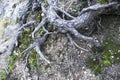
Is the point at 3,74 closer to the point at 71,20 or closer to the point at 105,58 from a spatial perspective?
the point at 71,20

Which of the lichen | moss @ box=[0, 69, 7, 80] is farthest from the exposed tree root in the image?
moss @ box=[0, 69, 7, 80]

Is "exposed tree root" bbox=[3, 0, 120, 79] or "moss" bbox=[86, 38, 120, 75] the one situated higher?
"exposed tree root" bbox=[3, 0, 120, 79]

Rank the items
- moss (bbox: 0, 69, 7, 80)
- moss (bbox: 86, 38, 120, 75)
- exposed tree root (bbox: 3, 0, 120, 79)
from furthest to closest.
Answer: moss (bbox: 0, 69, 7, 80) < exposed tree root (bbox: 3, 0, 120, 79) < moss (bbox: 86, 38, 120, 75)

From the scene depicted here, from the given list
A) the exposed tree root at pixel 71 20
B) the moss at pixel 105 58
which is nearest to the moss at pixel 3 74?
the exposed tree root at pixel 71 20

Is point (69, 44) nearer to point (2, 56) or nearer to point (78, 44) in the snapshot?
point (78, 44)

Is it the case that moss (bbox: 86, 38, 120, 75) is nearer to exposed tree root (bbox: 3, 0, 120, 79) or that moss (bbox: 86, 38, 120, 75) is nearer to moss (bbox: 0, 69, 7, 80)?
exposed tree root (bbox: 3, 0, 120, 79)

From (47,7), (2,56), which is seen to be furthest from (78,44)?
(2,56)

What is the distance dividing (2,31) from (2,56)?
2.98 feet

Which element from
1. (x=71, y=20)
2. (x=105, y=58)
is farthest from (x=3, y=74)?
(x=105, y=58)

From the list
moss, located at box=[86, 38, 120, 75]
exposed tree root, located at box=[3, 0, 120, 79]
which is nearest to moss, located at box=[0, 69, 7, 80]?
exposed tree root, located at box=[3, 0, 120, 79]

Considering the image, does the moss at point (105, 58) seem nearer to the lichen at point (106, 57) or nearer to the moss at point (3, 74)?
A: the lichen at point (106, 57)

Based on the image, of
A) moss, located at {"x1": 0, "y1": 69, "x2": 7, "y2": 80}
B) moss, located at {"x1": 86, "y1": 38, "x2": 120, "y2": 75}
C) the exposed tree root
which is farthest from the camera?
moss, located at {"x1": 0, "y1": 69, "x2": 7, "y2": 80}

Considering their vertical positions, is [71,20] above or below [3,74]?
above

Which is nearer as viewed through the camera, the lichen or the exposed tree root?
the lichen
